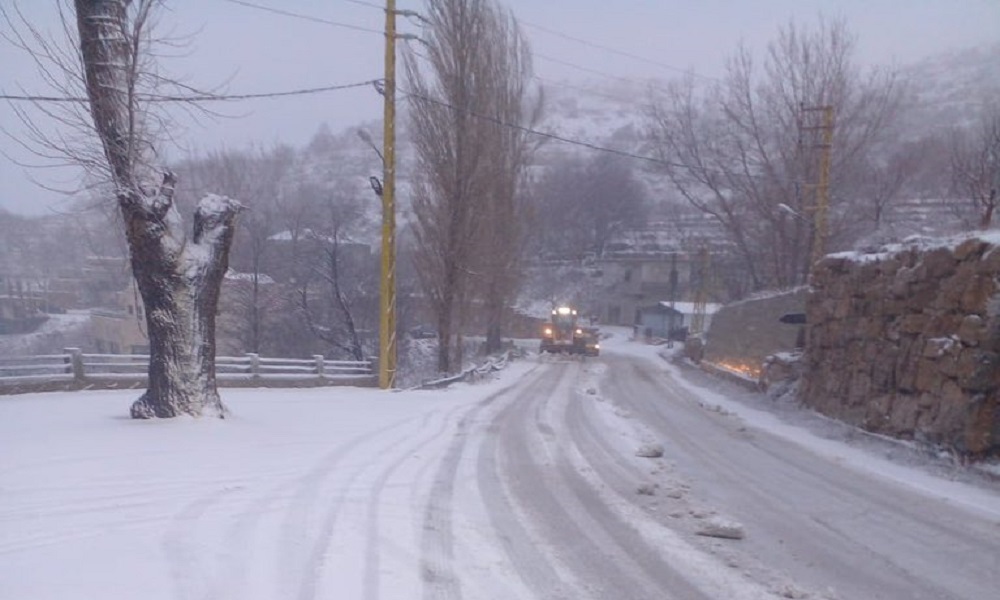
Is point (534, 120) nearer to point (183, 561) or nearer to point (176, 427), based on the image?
point (176, 427)

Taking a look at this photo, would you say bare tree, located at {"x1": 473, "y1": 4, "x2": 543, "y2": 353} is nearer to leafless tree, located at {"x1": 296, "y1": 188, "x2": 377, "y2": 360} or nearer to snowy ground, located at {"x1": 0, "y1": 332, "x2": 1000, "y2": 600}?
leafless tree, located at {"x1": 296, "y1": 188, "x2": 377, "y2": 360}

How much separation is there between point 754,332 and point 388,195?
14661mm

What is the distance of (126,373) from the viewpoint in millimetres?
18094

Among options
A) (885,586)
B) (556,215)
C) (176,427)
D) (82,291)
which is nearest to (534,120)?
(82,291)

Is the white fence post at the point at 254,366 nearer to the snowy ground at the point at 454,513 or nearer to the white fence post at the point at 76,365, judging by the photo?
the white fence post at the point at 76,365

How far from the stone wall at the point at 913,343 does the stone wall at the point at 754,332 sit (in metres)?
5.47

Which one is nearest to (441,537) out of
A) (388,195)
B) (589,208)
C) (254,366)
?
(388,195)

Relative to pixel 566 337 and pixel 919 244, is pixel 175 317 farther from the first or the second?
pixel 566 337

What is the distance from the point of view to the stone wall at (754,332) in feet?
80.8

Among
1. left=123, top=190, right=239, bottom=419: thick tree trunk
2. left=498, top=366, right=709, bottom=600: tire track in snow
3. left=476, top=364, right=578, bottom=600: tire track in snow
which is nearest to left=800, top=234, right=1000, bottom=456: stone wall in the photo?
left=498, top=366, right=709, bottom=600: tire track in snow

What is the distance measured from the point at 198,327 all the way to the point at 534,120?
1188 inches

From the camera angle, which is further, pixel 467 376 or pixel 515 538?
pixel 467 376

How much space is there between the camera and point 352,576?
5.49 meters

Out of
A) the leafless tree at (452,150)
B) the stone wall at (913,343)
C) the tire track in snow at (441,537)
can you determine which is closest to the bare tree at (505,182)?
the leafless tree at (452,150)
